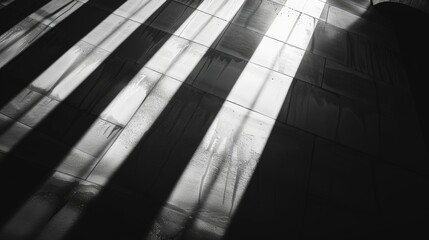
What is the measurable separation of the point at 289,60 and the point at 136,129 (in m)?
2.24

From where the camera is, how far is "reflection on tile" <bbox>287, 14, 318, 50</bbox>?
11.6 ft

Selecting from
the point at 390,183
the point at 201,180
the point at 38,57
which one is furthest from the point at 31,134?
the point at 390,183

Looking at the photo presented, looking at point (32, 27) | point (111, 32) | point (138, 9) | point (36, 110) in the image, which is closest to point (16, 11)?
point (32, 27)

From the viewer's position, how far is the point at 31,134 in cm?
207

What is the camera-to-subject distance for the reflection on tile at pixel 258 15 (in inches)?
144

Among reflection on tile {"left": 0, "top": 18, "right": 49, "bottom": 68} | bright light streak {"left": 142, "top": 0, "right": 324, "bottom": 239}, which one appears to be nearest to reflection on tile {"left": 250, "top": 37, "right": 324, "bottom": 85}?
bright light streak {"left": 142, "top": 0, "right": 324, "bottom": 239}

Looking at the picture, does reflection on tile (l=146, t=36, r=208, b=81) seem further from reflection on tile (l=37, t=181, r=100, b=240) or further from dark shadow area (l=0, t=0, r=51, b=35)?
dark shadow area (l=0, t=0, r=51, b=35)

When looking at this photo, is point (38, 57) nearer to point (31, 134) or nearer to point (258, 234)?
point (31, 134)

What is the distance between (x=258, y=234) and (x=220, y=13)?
323cm

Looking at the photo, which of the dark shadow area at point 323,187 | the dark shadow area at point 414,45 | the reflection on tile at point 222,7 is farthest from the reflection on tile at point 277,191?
the reflection on tile at point 222,7

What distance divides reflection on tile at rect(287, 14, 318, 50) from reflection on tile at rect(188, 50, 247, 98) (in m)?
1.04

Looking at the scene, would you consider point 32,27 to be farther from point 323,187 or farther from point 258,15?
point 323,187

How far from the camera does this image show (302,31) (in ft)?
12.4

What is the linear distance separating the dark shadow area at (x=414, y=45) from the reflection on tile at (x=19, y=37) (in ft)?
15.9
